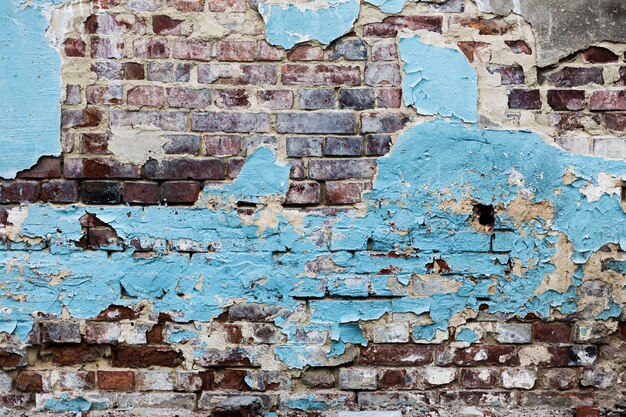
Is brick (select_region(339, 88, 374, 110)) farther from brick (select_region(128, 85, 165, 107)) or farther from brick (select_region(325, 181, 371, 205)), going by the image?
brick (select_region(128, 85, 165, 107))

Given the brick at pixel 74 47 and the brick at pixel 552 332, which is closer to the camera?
the brick at pixel 74 47

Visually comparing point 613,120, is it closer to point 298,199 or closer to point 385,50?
point 385,50

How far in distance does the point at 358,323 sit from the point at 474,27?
1019mm

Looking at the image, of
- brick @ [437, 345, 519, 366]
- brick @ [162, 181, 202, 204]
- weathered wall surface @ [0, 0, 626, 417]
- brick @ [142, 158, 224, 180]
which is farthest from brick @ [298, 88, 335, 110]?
brick @ [437, 345, 519, 366]

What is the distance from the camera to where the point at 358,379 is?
7.44ft

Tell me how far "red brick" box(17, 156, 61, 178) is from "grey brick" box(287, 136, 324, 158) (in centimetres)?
73

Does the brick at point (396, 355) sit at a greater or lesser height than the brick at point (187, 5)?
lesser

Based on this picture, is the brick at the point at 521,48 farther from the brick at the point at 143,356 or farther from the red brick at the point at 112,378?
the red brick at the point at 112,378

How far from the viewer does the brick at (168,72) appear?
2199mm

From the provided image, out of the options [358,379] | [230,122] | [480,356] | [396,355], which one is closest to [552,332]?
[480,356]

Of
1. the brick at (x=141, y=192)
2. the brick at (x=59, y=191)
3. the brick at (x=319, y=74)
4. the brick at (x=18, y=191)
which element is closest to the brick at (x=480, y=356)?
the brick at (x=319, y=74)

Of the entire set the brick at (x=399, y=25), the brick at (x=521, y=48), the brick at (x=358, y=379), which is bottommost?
the brick at (x=358, y=379)

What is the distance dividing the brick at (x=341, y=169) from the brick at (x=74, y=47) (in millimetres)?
799

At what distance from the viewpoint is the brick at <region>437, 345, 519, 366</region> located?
2.27 meters
